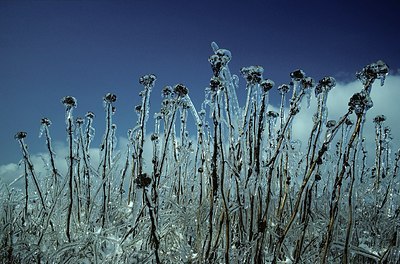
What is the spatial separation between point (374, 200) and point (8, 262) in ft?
9.05

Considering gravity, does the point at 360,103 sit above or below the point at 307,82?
below

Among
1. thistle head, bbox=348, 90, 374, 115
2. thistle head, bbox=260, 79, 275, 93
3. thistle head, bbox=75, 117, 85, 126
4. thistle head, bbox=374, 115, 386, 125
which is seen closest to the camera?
thistle head, bbox=348, 90, 374, 115

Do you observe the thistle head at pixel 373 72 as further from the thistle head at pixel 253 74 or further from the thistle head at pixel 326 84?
the thistle head at pixel 253 74

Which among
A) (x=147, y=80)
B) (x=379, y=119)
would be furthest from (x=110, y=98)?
(x=379, y=119)

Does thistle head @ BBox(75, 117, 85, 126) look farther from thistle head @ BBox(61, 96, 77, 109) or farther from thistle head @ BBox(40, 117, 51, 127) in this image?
thistle head @ BBox(61, 96, 77, 109)

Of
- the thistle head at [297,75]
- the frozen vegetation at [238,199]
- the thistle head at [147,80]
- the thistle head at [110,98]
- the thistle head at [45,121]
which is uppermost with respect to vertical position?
the thistle head at [147,80]

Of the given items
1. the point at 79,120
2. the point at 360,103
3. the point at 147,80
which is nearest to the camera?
the point at 360,103

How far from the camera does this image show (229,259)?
4.98 ft

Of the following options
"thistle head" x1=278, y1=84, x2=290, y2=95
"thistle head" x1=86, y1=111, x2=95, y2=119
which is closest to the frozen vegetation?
"thistle head" x1=278, y1=84, x2=290, y2=95

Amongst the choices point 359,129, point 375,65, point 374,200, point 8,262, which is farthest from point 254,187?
point 8,262

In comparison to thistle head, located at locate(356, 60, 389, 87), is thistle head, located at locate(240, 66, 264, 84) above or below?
above

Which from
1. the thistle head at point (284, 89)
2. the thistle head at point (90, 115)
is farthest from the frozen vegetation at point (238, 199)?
the thistle head at point (90, 115)

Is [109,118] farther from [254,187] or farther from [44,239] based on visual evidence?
[254,187]

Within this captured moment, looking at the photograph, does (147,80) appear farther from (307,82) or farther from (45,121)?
(307,82)
